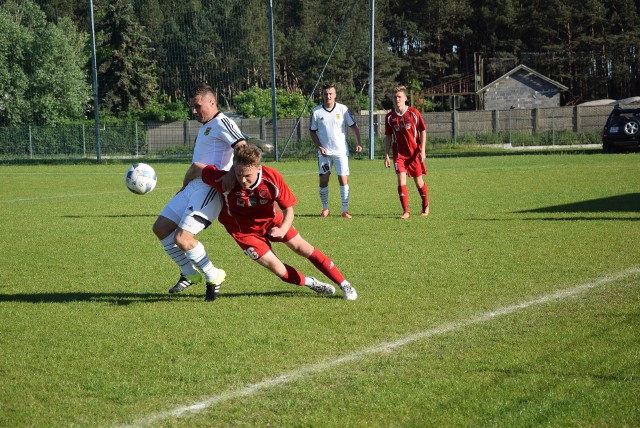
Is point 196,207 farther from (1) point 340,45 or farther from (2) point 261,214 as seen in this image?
(1) point 340,45

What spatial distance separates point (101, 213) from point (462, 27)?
6591cm

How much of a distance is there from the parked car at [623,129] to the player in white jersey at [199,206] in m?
27.5

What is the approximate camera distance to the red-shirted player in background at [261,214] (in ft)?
22.2

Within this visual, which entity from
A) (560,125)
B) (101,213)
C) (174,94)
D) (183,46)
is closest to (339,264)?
(101,213)

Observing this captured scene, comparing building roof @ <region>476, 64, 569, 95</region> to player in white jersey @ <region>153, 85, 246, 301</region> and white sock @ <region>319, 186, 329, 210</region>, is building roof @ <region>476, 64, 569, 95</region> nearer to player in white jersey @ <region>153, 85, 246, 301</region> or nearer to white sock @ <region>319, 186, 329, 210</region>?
white sock @ <region>319, 186, 329, 210</region>

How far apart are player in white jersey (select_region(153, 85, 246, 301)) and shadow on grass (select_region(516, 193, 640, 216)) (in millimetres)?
7641

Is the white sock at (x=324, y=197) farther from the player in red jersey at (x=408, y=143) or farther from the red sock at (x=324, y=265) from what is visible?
the red sock at (x=324, y=265)

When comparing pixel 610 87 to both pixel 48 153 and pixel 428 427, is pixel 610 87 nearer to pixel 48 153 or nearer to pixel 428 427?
pixel 48 153

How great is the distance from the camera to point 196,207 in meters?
7.25

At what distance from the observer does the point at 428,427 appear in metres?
4.16

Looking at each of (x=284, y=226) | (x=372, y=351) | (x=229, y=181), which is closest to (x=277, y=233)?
(x=284, y=226)

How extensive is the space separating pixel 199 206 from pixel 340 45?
60.0 m

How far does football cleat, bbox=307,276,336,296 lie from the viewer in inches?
296

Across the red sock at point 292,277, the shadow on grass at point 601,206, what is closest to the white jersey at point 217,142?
the red sock at point 292,277
